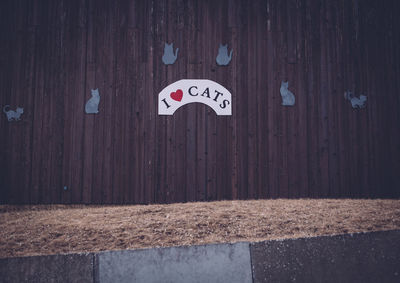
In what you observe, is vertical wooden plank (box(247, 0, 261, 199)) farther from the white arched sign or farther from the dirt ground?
the dirt ground

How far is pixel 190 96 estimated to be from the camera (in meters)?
6.38

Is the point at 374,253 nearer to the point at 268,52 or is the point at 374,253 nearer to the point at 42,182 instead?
the point at 268,52

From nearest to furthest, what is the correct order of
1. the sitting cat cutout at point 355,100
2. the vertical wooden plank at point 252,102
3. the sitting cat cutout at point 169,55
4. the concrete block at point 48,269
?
the concrete block at point 48,269 < the vertical wooden plank at point 252,102 < the sitting cat cutout at point 169,55 < the sitting cat cutout at point 355,100

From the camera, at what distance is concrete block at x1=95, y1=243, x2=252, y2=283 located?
2902 millimetres

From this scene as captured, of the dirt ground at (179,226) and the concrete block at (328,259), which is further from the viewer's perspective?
the dirt ground at (179,226)

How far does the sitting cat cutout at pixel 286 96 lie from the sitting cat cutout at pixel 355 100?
54.0 inches

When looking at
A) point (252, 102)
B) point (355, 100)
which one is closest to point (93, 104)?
point (252, 102)

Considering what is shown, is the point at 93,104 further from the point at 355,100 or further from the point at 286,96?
the point at 355,100

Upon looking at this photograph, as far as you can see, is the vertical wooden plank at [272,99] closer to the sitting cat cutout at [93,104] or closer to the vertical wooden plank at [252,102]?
the vertical wooden plank at [252,102]

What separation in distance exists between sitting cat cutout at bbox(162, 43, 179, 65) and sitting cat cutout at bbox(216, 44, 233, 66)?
102 cm

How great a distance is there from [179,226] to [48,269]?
151 centimetres

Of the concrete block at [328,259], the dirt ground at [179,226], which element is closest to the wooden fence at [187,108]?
the dirt ground at [179,226]

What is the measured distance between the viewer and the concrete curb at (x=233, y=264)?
288 cm

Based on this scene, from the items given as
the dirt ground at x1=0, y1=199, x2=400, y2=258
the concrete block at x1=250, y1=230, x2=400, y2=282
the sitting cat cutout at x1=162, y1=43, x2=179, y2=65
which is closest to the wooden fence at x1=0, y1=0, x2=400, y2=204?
the sitting cat cutout at x1=162, y1=43, x2=179, y2=65
